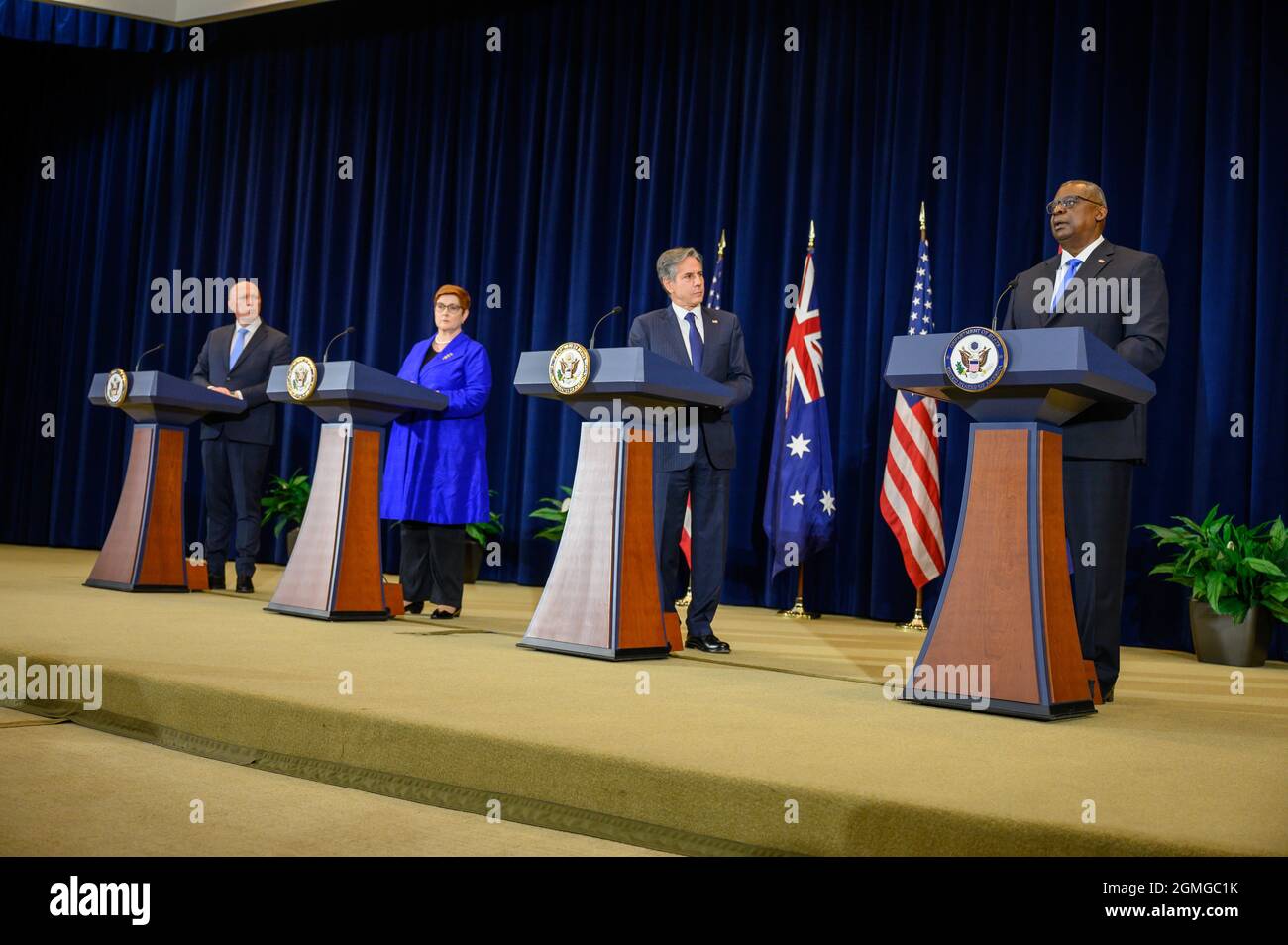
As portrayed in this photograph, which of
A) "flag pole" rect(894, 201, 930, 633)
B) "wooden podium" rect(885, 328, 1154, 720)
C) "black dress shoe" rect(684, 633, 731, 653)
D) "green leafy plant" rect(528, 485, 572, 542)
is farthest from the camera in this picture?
"green leafy plant" rect(528, 485, 572, 542)

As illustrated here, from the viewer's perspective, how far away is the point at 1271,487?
4.82 metres

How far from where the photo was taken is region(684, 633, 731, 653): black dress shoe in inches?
151

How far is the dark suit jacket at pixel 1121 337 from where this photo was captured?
3.04 m

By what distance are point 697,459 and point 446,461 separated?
107 centimetres

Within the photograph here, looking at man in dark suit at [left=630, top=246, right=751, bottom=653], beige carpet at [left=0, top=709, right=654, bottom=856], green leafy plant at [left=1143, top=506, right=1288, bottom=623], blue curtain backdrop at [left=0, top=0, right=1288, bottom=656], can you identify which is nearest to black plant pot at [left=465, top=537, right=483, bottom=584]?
blue curtain backdrop at [left=0, top=0, right=1288, bottom=656]

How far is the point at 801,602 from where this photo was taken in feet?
18.7

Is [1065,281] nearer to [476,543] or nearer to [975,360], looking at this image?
[975,360]

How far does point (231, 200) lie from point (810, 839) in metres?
7.76

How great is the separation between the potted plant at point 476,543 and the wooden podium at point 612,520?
322 centimetres

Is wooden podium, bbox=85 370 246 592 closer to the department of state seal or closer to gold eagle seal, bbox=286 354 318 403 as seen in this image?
gold eagle seal, bbox=286 354 318 403

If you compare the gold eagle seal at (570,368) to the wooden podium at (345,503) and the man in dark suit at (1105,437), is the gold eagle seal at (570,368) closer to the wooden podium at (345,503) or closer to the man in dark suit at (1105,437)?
the wooden podium at (345,503)

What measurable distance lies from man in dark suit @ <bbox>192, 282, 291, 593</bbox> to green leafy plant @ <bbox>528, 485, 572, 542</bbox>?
64.6 inches
